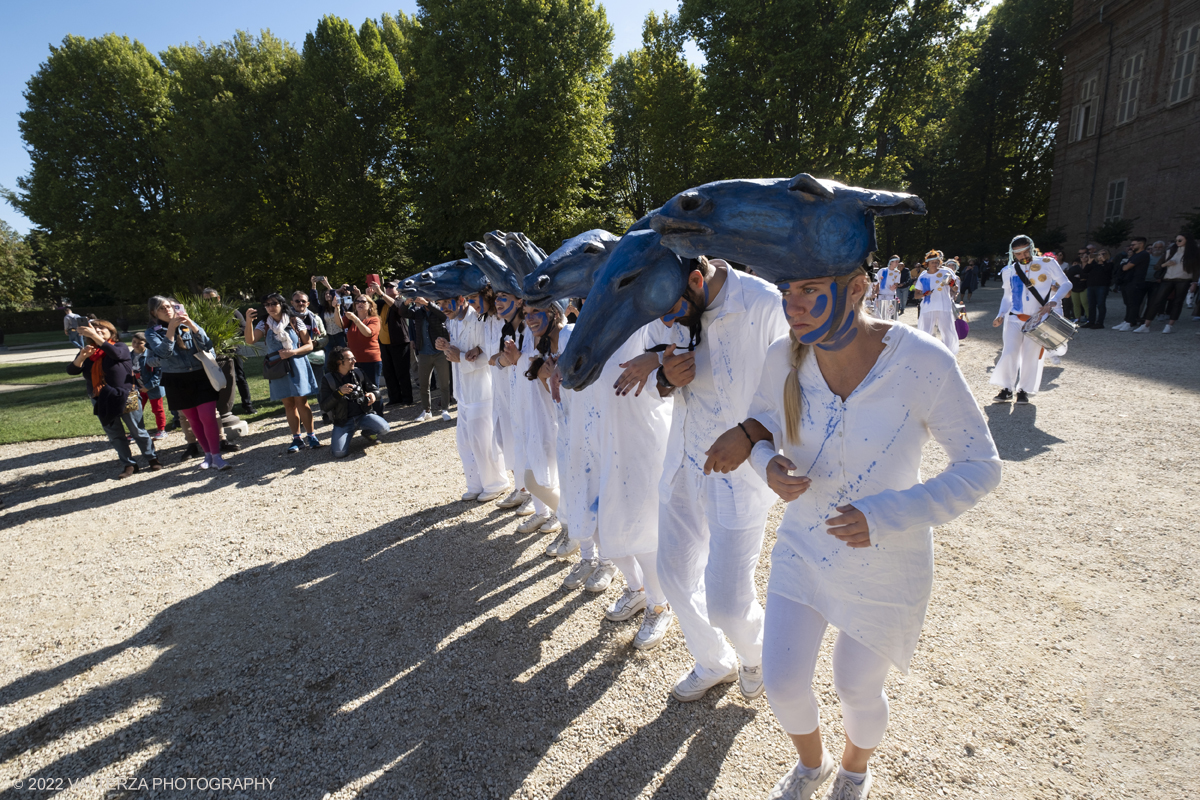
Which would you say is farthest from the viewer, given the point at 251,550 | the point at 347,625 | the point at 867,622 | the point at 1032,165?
the point at 1032,165

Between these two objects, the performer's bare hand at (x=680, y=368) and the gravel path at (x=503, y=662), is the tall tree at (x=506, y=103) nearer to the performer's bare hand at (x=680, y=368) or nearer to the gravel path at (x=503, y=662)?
the gravel path at (x=503, y=662)

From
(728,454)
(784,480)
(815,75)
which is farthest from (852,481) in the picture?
(815,75)

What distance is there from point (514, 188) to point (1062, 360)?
16.5 metres

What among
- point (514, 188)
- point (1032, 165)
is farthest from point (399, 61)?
point (1032, 165)

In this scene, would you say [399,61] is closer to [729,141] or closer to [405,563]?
[729,141]

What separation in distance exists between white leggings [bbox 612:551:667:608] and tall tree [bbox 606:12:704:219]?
24.4 m

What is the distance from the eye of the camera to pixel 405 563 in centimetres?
482

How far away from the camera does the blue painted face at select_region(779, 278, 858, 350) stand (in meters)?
1.81

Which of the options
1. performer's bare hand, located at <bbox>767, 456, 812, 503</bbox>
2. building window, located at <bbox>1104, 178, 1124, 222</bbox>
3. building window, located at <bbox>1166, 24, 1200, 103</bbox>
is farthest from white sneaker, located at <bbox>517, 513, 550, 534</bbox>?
building window, located at <bbox>1104, 178, 1124, 222</bbox>

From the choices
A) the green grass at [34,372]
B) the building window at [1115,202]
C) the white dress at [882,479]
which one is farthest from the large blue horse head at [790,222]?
the building window at [1115,202]

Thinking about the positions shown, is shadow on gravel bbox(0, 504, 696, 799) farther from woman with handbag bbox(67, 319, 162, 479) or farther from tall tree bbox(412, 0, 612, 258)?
tall tree bbox(412, 0, 612, 258)

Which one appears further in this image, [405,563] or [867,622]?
[405,563]

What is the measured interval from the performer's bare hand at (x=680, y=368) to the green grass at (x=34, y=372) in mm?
21113

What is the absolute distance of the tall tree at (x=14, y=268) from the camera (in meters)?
35.0
